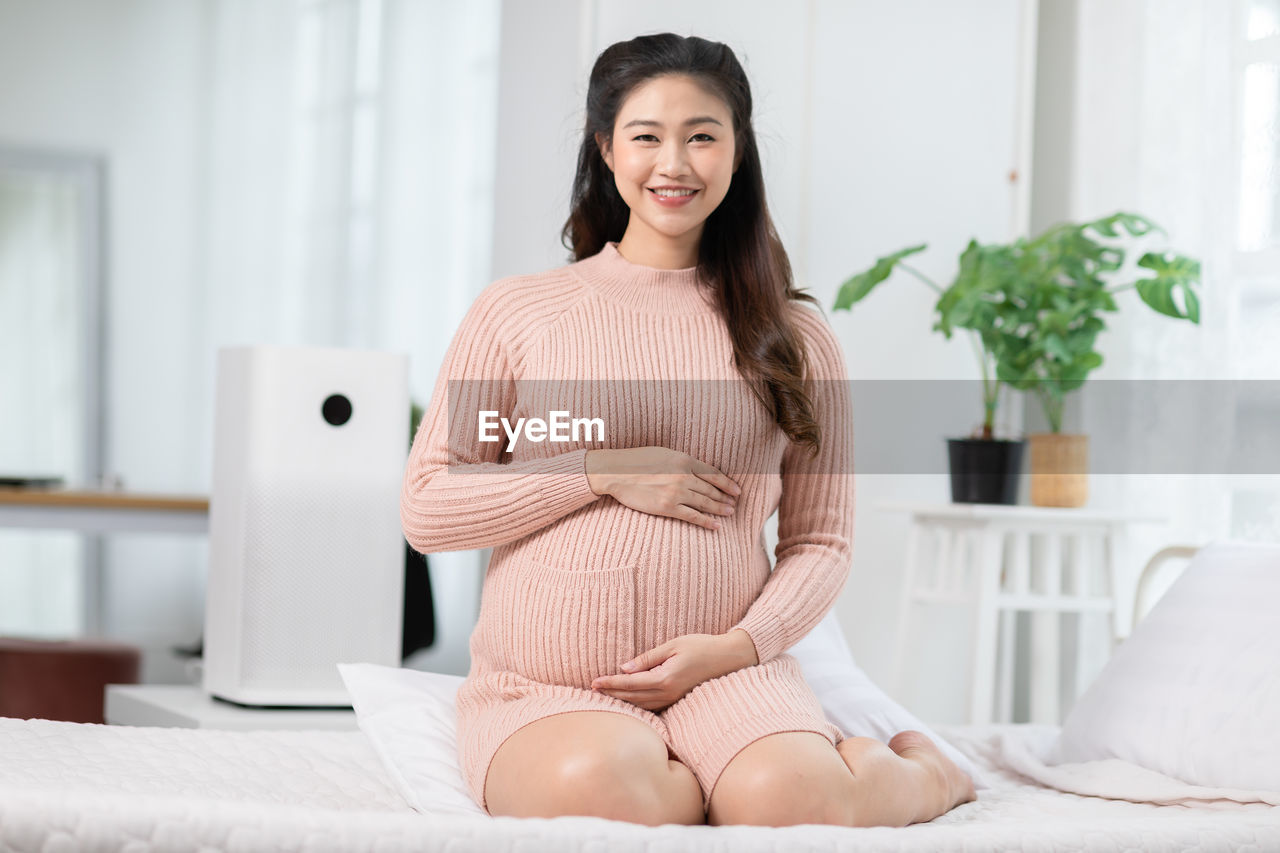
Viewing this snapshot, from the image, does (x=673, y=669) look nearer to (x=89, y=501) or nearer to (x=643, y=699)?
(x=643, y=699)

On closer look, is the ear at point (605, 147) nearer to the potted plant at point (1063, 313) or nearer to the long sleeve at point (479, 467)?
the long sleeve at point (479, 467)

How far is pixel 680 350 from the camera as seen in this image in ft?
4.89

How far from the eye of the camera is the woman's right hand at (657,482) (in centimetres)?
141

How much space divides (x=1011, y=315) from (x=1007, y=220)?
50 centimetres

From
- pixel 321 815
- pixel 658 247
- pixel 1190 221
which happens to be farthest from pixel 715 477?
pixel 1190 221

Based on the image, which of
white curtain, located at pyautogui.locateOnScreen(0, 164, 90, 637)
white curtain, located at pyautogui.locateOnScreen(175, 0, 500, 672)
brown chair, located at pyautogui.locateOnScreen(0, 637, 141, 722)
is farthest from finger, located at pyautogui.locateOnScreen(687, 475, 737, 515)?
white curtain, located at pyautogui.locateOnScreen(0, 164, 90, 637)

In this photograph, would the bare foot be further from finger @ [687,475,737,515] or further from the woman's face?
the woman's face

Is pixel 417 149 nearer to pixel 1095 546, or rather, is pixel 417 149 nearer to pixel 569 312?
pixel 1095 546

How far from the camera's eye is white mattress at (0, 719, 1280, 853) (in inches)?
39.1

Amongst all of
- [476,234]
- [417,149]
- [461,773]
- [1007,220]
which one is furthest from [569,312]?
[417,149]

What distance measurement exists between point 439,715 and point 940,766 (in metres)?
0.58

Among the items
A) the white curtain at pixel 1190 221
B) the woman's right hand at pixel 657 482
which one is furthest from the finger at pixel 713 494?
the white curtain at pixel 1190 221

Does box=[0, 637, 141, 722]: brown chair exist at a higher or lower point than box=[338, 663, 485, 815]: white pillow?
lower

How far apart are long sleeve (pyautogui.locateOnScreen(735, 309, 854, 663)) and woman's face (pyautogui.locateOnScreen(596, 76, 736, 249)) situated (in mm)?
212
